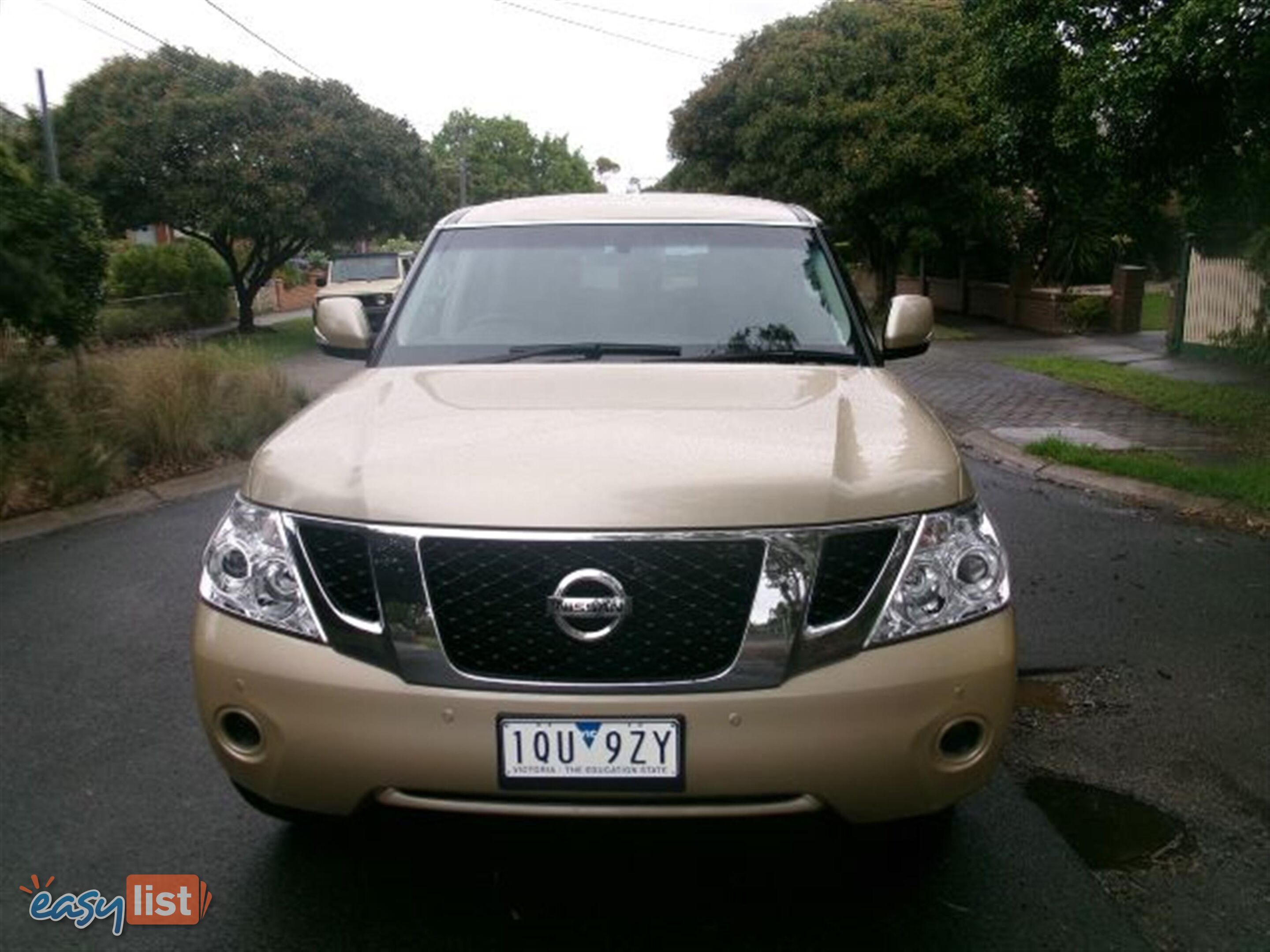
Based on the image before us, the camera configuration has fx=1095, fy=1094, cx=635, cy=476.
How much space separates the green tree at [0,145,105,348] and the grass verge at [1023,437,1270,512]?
23.5 feet

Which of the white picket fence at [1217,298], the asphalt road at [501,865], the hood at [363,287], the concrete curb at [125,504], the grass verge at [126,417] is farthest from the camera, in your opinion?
the hood at [363,287]

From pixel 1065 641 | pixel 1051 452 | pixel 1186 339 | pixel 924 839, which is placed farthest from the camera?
pixel 1186 339

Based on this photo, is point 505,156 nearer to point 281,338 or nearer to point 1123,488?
point 281,338

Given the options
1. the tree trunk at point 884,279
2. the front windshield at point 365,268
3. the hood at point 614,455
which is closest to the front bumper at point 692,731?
the hood at point 614,455

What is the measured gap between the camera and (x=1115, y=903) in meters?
2.78

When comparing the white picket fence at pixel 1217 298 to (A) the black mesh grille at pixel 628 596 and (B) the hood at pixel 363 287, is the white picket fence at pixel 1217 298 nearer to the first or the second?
(B) the hood at pixel 363 287

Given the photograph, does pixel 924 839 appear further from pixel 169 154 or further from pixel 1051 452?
pixel 169 154

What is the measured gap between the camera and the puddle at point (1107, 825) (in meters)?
3.03

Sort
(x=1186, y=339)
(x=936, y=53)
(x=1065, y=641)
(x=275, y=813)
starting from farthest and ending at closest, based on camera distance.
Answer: (x=936, y=53) → (x=1186, y=339) → (x=1065, y=641) → (x=275, y=813)

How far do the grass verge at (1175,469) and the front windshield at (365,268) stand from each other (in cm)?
1609

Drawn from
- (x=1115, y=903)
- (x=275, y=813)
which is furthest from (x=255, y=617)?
(x=1115, y=903)

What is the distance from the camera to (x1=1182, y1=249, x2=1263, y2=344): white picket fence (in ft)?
45.2

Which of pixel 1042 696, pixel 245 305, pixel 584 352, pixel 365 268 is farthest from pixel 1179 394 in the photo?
pixel 245 305

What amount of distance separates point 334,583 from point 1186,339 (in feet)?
49.7
